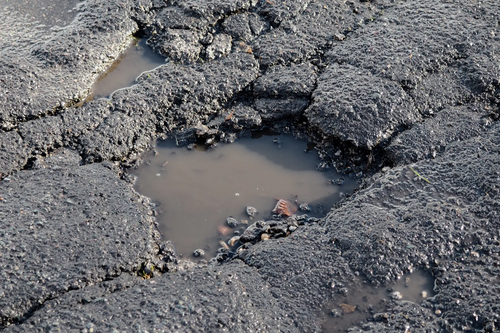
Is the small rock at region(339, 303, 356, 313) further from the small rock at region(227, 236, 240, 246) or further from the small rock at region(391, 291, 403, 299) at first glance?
the small rock at region(227, 236, 240, 246)

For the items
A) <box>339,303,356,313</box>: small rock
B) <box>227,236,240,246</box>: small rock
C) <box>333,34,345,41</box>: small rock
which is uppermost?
<box>333,34,345,41</box>: small rock


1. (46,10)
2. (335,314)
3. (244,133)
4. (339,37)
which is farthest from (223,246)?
(46,10)

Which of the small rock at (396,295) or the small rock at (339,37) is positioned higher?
the small rock at (339,37)

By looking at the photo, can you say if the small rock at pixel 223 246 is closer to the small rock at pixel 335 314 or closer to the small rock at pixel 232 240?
the small rock at pixel 232 240

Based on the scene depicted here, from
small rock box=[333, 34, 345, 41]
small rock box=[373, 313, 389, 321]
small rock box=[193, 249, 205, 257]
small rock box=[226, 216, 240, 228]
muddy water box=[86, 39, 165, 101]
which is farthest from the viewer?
small rock box=[333, 34, 345, 41]

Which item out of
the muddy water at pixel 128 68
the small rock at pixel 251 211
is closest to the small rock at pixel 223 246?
the small rock at pixel 251 211

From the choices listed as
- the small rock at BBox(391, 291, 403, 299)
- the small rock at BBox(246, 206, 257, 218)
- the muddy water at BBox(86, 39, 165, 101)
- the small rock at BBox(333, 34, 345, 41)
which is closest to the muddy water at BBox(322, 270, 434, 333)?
the small rock at BBox(391, 291, 403, 299)
